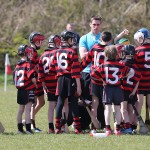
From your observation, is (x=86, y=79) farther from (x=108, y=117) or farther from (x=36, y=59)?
(x=108, y=117)

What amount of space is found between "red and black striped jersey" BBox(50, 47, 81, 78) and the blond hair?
0.60 metres

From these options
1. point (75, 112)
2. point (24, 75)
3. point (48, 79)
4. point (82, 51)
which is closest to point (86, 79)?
point (82, 51)

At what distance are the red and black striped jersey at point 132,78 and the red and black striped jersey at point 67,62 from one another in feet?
3.37

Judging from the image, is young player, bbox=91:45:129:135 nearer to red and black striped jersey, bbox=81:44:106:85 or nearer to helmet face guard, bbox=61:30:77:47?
red and black striped jersey, bbox=81:44:106:85

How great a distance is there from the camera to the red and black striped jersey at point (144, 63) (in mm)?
12742

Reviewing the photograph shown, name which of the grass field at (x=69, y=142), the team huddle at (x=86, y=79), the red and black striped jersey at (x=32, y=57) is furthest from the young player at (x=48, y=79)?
the grass field at (x=69, y=142)

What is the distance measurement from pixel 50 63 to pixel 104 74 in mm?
1122

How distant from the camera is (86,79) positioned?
43.2 ft

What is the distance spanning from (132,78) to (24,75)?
2.02 m

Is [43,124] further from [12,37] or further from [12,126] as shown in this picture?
[12,37]

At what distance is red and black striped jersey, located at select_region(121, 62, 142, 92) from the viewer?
41.0 feet

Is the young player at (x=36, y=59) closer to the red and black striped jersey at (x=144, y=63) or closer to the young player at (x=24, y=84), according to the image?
the young player at (x=24, y=84)

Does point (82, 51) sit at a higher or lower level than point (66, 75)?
higher

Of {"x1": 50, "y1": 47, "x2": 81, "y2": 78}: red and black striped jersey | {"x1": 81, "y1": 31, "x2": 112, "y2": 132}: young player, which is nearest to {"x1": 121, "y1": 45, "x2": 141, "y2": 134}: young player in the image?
{"x1": 81, "y1": 31, "x2": 112, "y2": 132}: young player
